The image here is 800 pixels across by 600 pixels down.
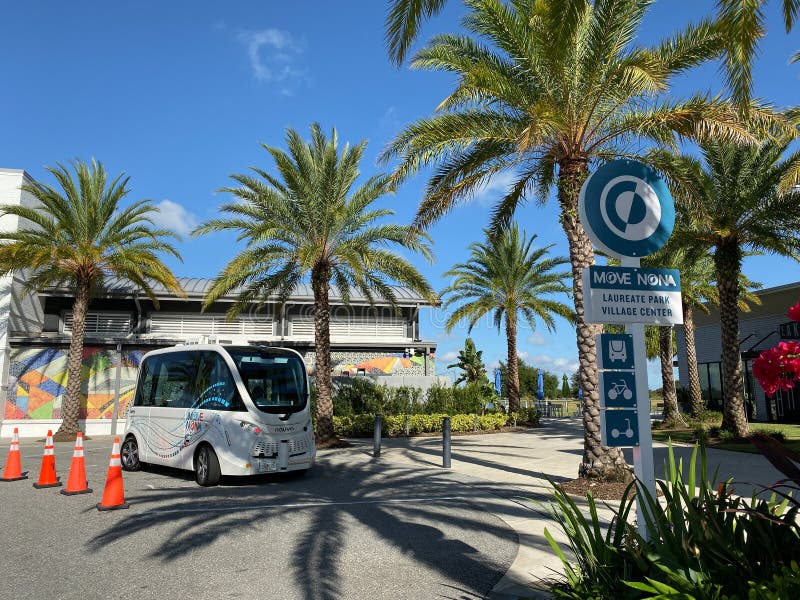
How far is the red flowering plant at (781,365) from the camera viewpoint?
4.08 metres

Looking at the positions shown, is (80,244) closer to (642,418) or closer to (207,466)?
(207,466)

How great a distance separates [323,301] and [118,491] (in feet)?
33.3

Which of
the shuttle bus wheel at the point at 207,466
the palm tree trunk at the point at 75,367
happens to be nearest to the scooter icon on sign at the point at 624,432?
the shuttle bus wheel at the point at 207,466

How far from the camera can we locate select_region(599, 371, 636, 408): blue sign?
4.98 metres

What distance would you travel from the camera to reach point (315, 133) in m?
17.8

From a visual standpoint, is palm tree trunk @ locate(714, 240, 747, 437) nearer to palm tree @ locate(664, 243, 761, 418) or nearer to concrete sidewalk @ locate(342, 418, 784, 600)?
concrete sidewalk @ locate(342, 418, 784, 600)

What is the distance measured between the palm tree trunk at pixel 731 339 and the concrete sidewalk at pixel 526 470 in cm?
263

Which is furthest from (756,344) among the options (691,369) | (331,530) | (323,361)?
(331,530)

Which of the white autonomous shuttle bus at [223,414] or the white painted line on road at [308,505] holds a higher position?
the white autonomous shuttle bus at [223,414]

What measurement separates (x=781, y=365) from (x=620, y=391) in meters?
1.27

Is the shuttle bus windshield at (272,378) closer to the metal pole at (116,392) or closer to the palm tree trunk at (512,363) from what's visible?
the metal pole at (116,392)

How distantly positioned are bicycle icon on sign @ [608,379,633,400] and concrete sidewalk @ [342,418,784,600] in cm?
103

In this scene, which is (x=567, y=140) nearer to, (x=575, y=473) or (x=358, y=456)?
(x=575, y=473)

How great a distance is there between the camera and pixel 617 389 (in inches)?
197
